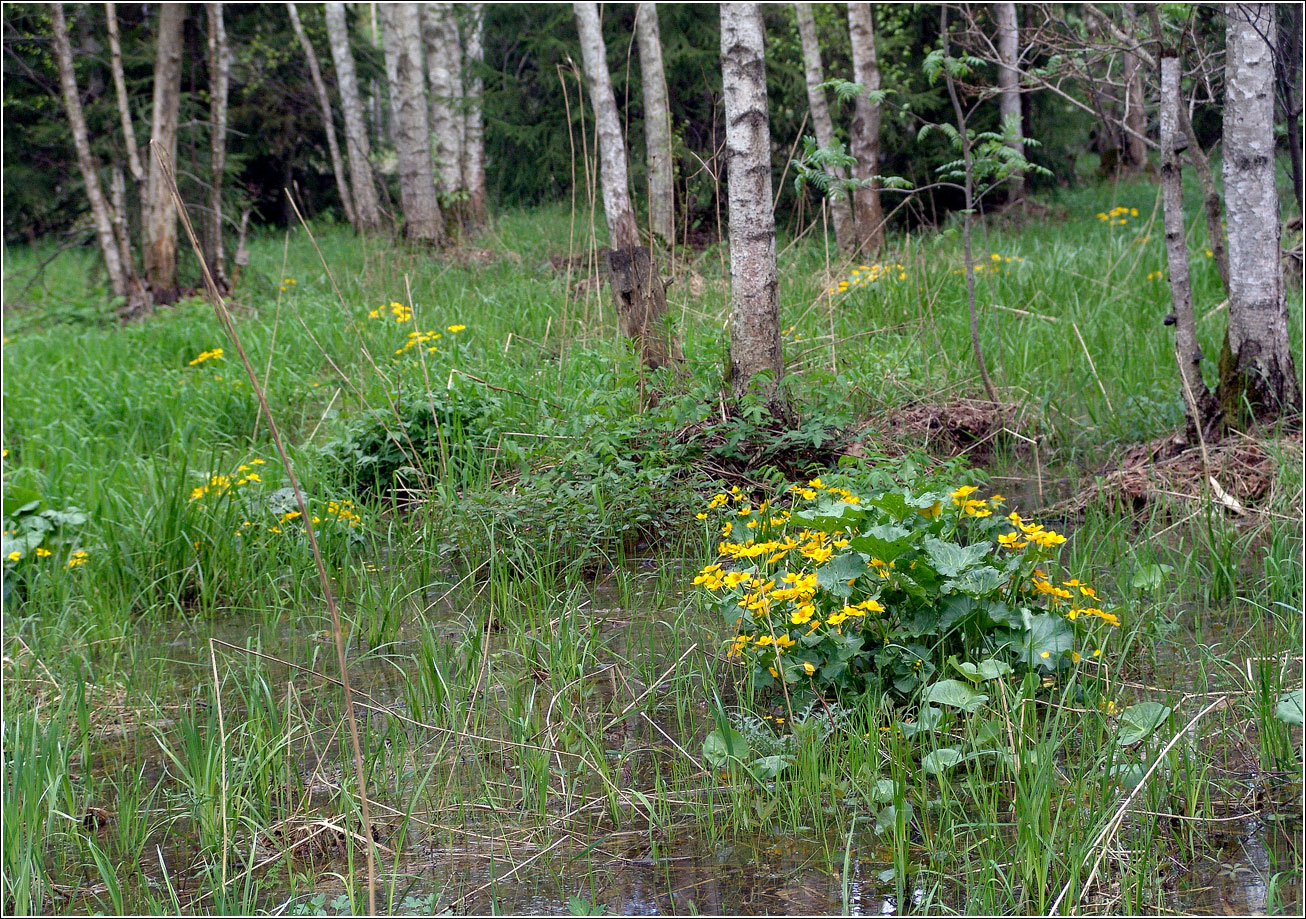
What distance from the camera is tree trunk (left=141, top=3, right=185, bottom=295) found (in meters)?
8.63

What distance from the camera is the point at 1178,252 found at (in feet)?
→ 13.2

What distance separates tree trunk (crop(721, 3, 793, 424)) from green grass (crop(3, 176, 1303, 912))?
10.0 inches

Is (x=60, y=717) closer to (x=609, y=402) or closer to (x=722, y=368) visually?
(x=609, y=402)

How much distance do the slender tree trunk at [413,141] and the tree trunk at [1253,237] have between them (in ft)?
26.6

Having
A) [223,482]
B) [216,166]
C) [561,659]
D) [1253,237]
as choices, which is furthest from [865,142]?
[561,659]

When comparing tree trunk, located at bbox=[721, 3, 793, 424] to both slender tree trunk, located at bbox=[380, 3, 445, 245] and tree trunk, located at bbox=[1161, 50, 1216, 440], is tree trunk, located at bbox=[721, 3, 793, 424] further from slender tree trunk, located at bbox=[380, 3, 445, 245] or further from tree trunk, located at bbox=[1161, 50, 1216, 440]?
slender tree trunk, located at bbox=[380, 3, 445, 245]

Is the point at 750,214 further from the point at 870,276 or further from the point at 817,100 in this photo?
the point at 817,100

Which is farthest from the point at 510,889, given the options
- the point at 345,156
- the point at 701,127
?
the point at 345,156

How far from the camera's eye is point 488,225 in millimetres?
11133

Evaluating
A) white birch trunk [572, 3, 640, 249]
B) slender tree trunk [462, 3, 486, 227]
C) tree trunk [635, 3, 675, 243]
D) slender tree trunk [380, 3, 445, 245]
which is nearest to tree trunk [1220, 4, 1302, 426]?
white birch trunk [572, 3, 640, 249]

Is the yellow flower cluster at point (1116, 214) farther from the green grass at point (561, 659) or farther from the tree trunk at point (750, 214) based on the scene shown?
the tree trunk at point (750, 214)

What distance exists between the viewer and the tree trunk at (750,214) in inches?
160

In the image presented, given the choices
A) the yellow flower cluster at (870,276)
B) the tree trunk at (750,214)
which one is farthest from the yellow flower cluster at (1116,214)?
the tree trunk at (750,214)

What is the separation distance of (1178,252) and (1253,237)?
27 cm
